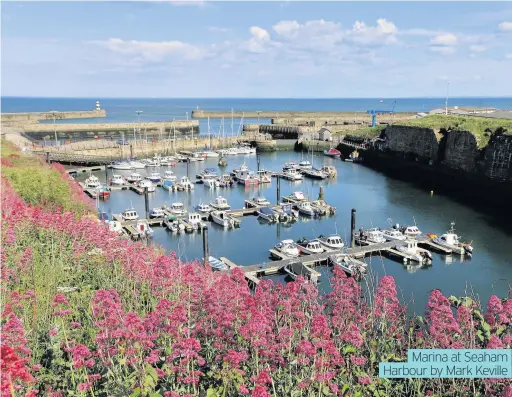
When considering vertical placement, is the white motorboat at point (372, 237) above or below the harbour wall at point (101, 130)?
below

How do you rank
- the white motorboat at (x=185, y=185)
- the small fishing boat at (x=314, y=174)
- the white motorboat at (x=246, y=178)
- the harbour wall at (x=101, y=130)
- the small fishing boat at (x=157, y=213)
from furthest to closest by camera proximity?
1. the harbour wall at (x=101, y=130)
2. the small fishing boat at (x=314, y=174)
3. the white motorboat at (x=246, y=178)
4. the white motorboat at (x=185, y=185)
5. the small fishing boat at (x=157, y=213)

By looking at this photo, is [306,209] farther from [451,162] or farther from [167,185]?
[451,162]

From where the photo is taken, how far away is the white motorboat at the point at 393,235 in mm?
33625

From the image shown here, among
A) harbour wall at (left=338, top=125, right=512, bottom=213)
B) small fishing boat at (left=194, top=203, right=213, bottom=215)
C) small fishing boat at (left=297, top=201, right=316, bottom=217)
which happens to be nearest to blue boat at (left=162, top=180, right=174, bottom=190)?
small fishing boat at (left=194, top=203, right=213, bottom=215)

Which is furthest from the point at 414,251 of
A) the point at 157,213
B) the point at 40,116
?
the point at 40,116

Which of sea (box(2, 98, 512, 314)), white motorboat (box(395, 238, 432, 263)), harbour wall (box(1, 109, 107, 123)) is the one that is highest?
harbour wall (box(1, 109, 107, 123))

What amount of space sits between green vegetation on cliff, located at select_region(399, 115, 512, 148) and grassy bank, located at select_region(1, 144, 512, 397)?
49.4 m

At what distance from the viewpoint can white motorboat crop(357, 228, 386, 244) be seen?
33.1m

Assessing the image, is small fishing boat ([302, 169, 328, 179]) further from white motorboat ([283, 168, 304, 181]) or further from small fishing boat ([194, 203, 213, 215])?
small fishing boat ([194, 203, 213, 215])

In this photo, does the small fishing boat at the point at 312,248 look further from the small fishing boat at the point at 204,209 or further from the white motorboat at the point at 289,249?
the small fishing boat at the point at 204,209

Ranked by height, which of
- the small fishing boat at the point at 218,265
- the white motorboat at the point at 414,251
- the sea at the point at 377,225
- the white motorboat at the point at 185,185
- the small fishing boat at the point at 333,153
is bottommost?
the sea at the point at 377,225

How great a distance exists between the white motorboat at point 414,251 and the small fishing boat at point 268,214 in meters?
11.8

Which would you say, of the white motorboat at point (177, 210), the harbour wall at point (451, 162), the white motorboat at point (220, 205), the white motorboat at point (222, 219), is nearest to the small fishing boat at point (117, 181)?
the white motorboat at point (177, 210)

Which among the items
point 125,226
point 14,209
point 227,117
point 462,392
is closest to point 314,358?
point 462,392
